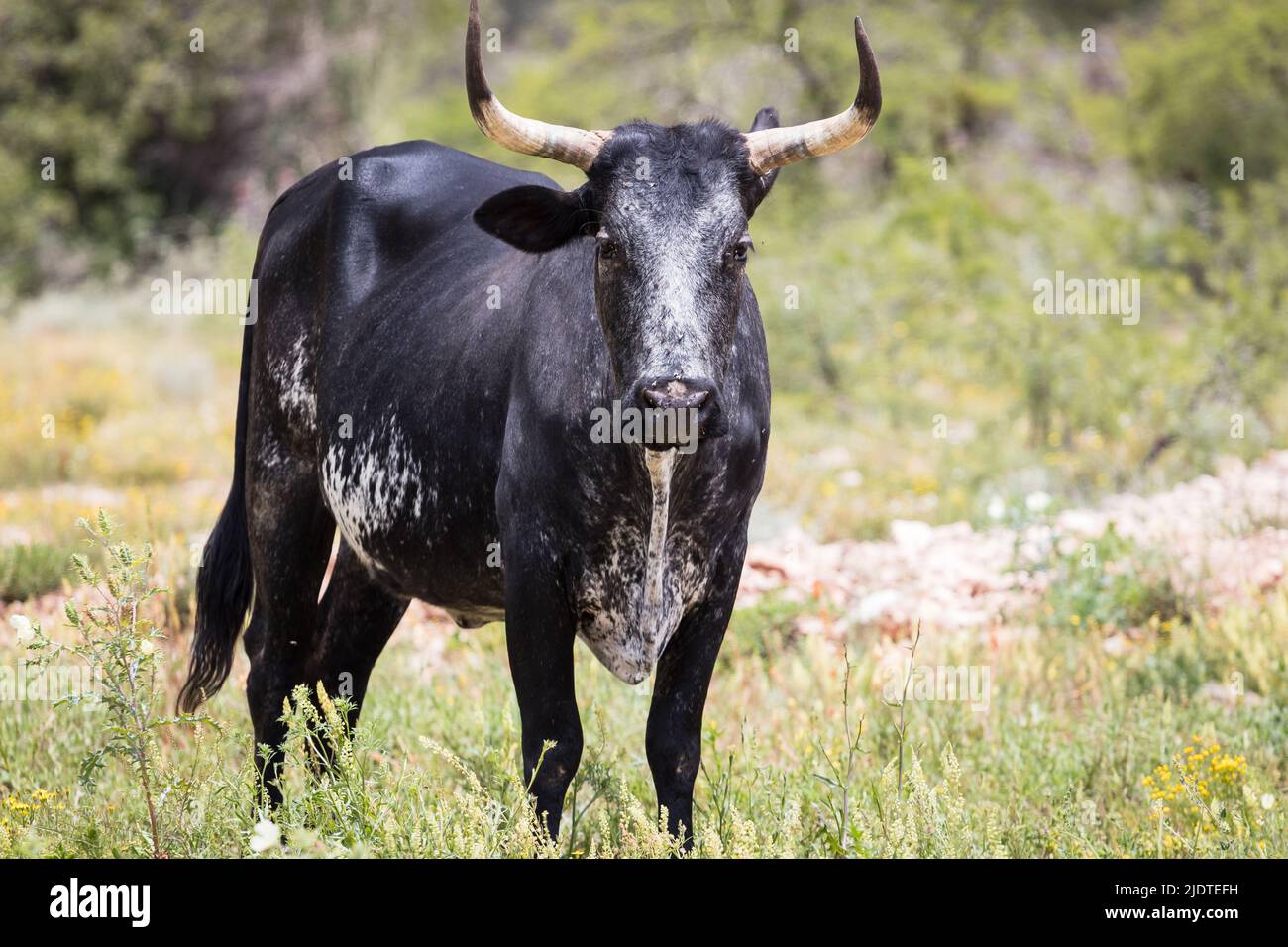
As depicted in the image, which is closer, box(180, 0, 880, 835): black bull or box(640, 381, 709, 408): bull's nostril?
box(640, 381, 709, 408): bull's nostril

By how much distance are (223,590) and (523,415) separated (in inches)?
81.9

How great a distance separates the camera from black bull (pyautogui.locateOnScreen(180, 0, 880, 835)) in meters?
3.92

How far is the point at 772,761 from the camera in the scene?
5.09 meters

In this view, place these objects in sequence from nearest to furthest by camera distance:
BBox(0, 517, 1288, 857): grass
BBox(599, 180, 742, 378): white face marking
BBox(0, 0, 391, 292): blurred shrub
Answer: BBox(599, 180, 742, 378): white face marking
BBox(0, 517, 1288, 857): grass
BBox(0, 0, 391, 292): blurred shrub

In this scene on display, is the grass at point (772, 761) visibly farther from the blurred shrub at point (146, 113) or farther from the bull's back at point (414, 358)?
the blurred shrub at point (146, 113)

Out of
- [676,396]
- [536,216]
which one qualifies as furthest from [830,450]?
[676,396]

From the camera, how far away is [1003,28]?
2288cm

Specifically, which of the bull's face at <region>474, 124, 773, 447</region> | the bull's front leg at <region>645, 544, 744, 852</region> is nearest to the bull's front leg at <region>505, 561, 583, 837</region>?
the bull's front leg at <region>645, 544, 744, 852</region>

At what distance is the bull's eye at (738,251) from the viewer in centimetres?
393

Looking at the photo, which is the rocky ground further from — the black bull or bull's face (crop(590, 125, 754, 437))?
bull's face (crop(590, 125, 754, 437))

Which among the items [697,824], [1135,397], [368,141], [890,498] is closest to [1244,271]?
[1135,397]

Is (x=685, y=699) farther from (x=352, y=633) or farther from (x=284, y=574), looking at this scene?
(x=284, y=574)

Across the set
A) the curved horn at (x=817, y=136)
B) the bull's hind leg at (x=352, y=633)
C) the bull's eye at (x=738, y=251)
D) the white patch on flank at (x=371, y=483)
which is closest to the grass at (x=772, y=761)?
the bull's hind leg at (x=352, y=633)
